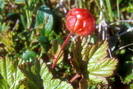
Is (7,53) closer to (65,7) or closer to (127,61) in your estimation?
(65,7)

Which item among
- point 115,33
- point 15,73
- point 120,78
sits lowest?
point 120,78

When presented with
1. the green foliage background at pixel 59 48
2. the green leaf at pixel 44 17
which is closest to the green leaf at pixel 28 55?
the green foliage background at pixel 59 48

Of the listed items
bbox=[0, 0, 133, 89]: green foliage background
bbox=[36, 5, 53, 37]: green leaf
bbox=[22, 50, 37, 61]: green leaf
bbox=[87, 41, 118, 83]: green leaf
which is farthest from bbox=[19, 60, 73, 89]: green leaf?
bbox=[36, 5, 53, 37]: green leaf

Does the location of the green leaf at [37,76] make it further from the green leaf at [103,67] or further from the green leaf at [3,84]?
the green leaf at [103,67]

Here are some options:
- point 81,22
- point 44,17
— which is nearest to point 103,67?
point 81,22

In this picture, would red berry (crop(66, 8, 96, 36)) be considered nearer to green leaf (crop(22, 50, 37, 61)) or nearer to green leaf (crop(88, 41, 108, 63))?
green leaf (crop(88, 41, 108, 63))

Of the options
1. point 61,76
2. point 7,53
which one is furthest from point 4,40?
point 61,76
